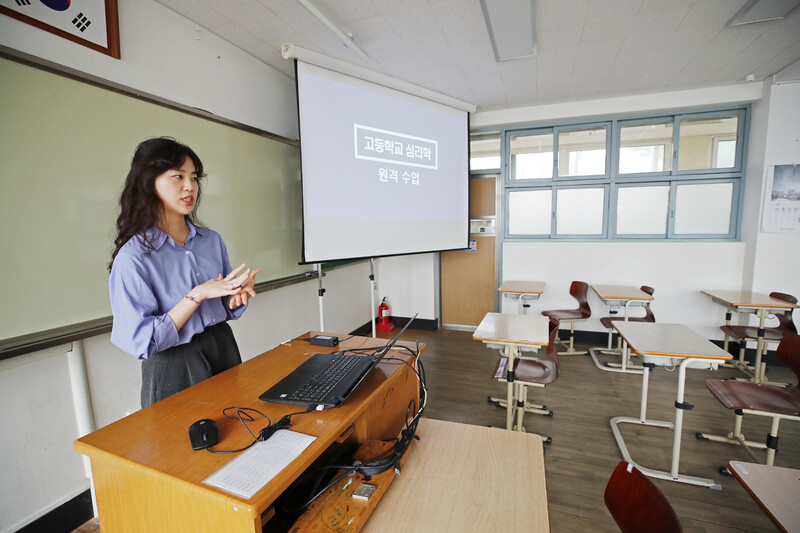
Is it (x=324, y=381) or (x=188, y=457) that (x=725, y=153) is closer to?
(x=324, y=381)

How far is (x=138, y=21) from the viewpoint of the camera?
2.05 m

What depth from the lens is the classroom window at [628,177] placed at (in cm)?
404

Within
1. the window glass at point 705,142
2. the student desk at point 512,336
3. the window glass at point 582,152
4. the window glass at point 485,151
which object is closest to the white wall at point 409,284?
the window glass at point 485,151

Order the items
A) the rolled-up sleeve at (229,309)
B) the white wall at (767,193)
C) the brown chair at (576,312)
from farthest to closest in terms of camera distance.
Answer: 1. the brown chair at (576,312)
2. the white wall at (767,193)
3. the rolled-up sleeve at (229,309)

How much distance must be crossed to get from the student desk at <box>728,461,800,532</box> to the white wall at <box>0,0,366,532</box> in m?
2.81

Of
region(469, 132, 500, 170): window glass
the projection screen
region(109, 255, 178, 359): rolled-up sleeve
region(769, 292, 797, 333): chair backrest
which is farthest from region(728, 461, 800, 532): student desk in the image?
region(469, 132, 500, 170): window glass

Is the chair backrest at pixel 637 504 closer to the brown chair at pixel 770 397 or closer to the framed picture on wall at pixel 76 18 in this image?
the brown chair at pixel 770 397

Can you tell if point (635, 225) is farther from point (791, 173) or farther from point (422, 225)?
point (422, 225)

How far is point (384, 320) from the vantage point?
5.24m

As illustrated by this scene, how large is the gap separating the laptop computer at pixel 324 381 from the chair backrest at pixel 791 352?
259cm

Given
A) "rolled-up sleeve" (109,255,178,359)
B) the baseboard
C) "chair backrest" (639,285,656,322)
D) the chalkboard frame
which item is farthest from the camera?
"chair backrest" (639,285,656,322)

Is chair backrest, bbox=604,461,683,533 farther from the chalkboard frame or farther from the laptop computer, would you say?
the chalkboard frame

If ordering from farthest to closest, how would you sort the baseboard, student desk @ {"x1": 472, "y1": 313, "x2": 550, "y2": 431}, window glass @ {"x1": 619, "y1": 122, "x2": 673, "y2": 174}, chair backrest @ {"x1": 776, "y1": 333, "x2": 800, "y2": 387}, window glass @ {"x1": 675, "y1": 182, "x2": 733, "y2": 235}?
window glass @ {"x1": 619, "y1": 122, "x2": 673, "y2": 174}
window glass @ {"x1": 675, "y1": 182, "x2": 733, "y2": 235}
student desk @ {"x1": 472, "y1": 313, "x2": 550, "y2": 431}
chair backrest @ {"x1": 776, "y1": 333, "x2": 800, "y2": 387}
the baseboard

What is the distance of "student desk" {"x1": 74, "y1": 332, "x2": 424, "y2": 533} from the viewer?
61cm
